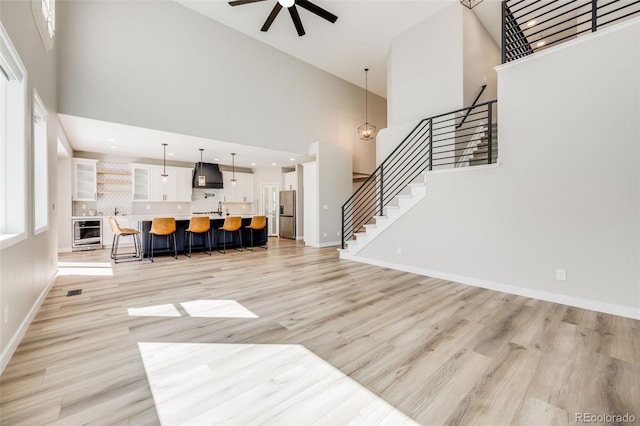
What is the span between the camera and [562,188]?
340 centimetres

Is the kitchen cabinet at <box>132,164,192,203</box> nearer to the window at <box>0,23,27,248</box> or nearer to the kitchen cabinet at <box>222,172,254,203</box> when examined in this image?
the kitchen cabinet at <box>222,172,254,203</box>

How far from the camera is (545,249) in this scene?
3.52 meters

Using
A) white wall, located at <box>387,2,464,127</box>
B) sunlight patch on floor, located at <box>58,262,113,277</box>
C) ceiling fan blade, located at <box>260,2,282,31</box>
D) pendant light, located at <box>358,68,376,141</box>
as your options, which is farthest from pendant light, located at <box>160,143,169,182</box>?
white wall, located at <box>387,2,464,127</box>

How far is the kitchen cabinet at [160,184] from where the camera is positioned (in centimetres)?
854

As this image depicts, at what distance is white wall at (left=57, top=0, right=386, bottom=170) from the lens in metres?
4.78

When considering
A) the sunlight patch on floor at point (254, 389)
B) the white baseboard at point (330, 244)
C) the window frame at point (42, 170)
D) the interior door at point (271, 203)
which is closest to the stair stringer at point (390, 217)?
the white baseboard at point (330, 244)

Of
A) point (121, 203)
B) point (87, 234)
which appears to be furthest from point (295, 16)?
point (87, 234)

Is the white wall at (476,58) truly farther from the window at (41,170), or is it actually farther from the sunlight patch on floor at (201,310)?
the window at (41,170)

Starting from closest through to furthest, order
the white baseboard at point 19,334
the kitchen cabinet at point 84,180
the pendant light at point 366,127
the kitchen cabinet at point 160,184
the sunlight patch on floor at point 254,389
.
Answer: the sunlight patch on floor at point 254,389 → the white baseboard at point 19,334 → the kitchen cabinet at point 84,180 → the kitchen cabinet at point 160,184 → the pendant light at point 366,127

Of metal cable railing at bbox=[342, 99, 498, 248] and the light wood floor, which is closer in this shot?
the light wood floor

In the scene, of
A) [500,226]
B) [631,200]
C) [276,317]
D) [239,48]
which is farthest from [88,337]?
[239,48]

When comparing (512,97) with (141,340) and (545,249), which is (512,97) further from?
(141,340)

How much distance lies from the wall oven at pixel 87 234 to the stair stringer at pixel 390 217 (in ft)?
22.7

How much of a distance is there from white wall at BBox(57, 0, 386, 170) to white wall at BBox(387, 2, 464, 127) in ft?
8.44
